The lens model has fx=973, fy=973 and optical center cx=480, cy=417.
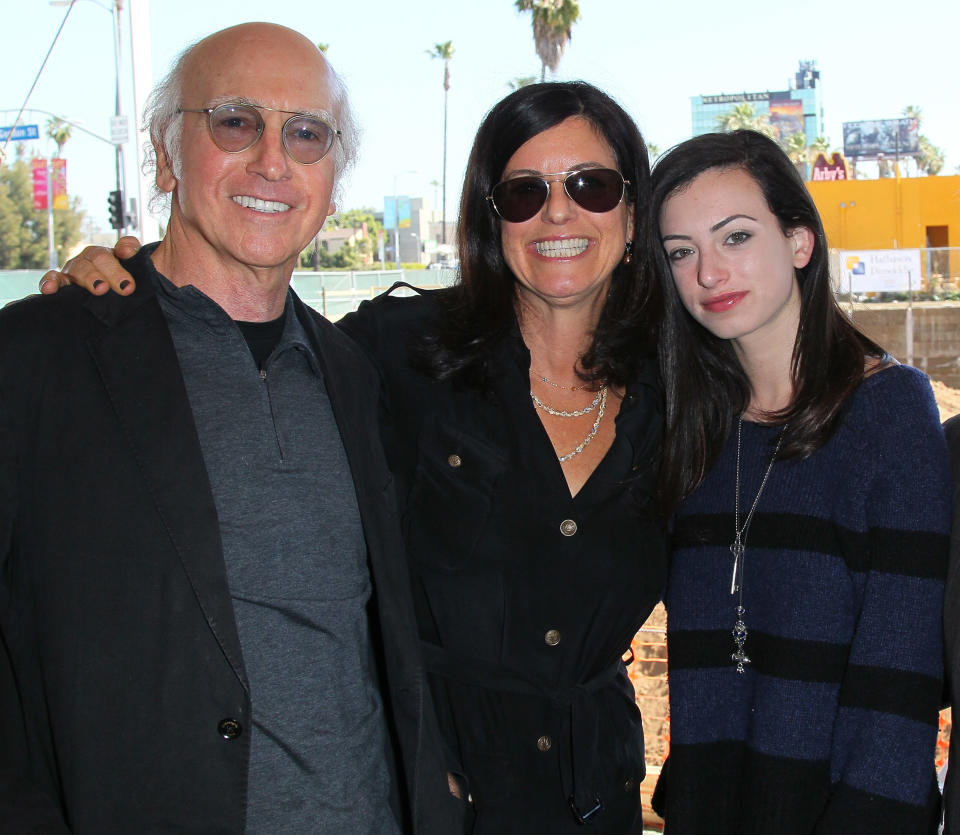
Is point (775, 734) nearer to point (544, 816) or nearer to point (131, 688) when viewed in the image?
point (544, 816)

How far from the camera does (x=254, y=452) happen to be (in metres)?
2.05

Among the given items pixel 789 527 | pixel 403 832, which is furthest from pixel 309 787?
pixel 789 527

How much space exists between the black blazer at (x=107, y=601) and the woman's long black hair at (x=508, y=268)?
39.4 inches

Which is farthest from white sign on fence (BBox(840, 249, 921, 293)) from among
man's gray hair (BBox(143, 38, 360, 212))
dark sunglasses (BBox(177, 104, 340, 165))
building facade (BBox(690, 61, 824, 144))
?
building facade (BBox(690, 61, 824, 144))

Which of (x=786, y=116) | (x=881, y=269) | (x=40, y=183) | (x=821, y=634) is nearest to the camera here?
(x=821, y=634)

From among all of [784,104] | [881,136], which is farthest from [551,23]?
[784,104]

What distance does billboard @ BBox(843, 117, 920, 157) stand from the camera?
78.3 m

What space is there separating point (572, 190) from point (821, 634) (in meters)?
→ 1.31

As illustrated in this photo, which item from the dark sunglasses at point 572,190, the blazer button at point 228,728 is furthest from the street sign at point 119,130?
the blazer button at point 228,728

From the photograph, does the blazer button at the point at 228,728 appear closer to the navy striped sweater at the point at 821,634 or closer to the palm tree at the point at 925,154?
the navy striped sweater at the point at 821,634

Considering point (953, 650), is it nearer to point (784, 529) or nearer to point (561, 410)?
point (784, 529)

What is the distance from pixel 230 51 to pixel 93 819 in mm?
1621

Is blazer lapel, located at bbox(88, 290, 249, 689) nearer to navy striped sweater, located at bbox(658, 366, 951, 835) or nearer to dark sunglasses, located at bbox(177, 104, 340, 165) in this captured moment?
dark sunglasses, located at bbox(177, 104, 340, 165)

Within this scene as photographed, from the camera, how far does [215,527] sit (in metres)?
1.84
